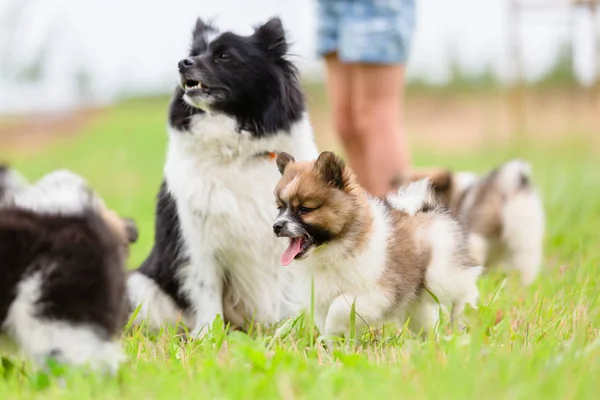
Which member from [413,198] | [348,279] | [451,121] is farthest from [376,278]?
[451,121]

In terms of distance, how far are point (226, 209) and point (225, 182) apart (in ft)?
0.52

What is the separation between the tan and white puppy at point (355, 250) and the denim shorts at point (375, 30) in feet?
6.38

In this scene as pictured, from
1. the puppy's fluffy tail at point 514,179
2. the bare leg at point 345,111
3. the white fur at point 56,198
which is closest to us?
the white fur at point 56,198

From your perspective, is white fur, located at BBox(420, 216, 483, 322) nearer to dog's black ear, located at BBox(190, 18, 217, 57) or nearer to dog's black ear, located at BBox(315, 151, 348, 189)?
dog's black ear, located at BBox(315, 151, 348, 189)

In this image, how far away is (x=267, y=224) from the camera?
414 cm

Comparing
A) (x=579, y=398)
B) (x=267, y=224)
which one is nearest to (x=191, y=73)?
(x=267, y=224)

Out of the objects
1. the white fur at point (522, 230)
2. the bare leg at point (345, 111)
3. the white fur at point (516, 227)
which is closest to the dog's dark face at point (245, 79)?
the bare leg at point (345, 111)

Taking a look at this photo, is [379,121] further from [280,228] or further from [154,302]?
[280,228]

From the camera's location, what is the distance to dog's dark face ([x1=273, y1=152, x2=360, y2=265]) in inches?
134

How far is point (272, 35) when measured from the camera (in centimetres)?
439

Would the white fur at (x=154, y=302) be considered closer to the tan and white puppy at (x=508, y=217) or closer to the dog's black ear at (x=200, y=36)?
the dog's black ear at (x=200, y=36)

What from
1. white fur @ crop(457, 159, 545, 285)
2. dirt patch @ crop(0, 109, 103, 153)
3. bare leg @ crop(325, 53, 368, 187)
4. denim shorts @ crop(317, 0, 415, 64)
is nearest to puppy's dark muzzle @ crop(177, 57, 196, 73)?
denim shorts @ crop(317, 0, 415, 64)

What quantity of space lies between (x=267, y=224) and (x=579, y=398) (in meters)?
2.12

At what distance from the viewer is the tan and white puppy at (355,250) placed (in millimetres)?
3422
